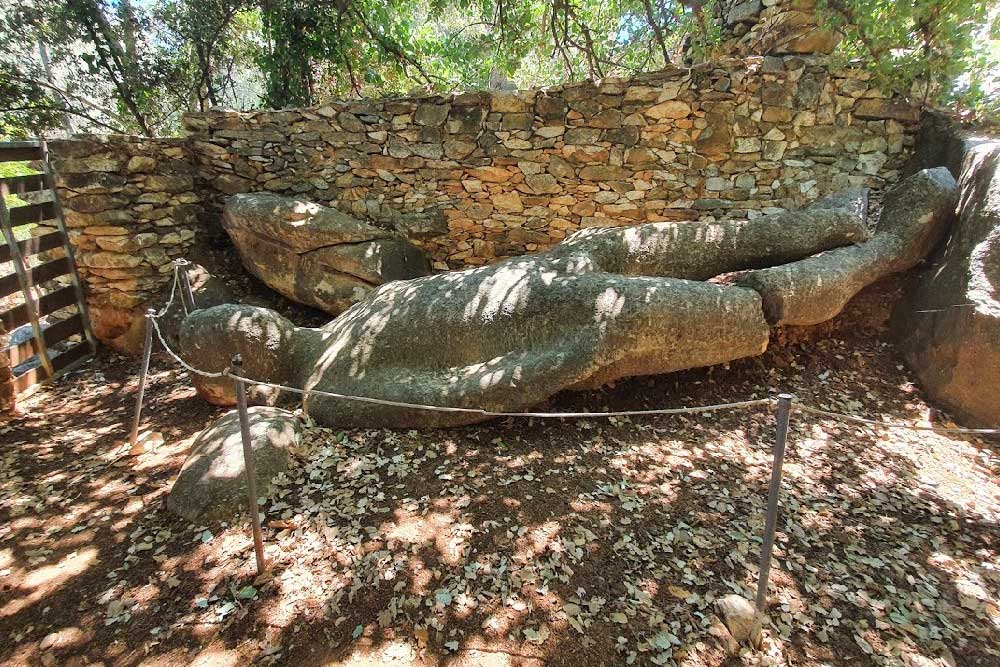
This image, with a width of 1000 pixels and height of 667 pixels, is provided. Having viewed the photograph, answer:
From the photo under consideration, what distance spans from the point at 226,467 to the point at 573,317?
2293 mm

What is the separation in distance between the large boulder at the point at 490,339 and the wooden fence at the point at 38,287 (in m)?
1.97

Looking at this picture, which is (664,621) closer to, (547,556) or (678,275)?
(547,556)

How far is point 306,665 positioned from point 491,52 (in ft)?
25.6

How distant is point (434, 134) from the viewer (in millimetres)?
5352

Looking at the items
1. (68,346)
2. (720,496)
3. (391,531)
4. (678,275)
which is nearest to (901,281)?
(678,275)

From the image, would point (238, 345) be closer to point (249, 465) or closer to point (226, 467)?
point (226, 467)

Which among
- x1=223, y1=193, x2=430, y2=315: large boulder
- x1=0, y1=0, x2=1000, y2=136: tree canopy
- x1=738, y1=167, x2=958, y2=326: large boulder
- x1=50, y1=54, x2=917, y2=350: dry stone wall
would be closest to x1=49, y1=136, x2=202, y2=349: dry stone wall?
x1=50, y1=54, x2=917, y2=350: dry stone wall

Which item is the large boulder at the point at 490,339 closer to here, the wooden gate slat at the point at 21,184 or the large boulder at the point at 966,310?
the large boulder at the point at 966,310

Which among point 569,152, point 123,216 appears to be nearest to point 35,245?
point 123,216

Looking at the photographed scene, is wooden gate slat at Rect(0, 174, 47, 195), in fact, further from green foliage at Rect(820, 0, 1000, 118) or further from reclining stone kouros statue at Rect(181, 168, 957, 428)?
Result: green foliage at Rect(820, 0, 1000, 118)

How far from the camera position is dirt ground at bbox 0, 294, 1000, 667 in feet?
6.34

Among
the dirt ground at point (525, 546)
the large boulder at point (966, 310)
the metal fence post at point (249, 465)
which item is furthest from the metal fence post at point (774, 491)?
the large boulder at point (966, 310)

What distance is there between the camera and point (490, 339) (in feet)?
11.1

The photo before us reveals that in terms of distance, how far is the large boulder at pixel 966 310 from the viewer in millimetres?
3248
